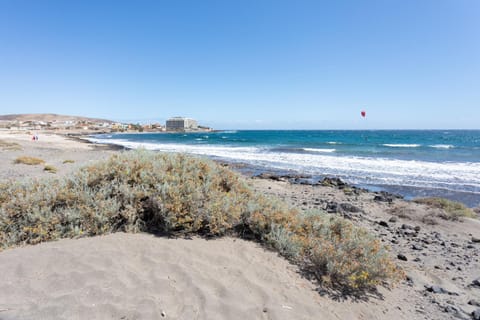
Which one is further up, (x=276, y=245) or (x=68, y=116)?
(x=68, y=116)

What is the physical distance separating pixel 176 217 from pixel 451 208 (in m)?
9.49

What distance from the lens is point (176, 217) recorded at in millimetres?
3643

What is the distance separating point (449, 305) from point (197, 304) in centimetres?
337

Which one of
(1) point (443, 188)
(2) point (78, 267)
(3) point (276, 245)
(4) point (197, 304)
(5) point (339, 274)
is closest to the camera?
(4) point (197, 304)

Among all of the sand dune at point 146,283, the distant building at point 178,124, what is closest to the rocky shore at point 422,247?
the sand dune at point 146,283

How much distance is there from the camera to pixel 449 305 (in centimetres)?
322

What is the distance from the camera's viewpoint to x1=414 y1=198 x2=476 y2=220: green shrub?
7585 millimetres

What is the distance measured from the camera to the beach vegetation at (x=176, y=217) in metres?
3.26

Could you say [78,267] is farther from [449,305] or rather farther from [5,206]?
[449,305]

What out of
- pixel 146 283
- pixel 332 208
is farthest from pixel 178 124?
pixel 146 283

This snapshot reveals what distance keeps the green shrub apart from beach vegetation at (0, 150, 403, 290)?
228 inches

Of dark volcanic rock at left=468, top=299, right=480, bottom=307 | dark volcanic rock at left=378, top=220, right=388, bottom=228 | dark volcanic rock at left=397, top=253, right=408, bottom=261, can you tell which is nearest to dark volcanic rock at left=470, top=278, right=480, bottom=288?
dark volcanic rock at left=468, top=299, right=480, bottom=307

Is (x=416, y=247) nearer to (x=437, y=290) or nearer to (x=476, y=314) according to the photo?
(x=437, y=290)

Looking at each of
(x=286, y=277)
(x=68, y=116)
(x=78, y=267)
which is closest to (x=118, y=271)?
(x=78, y=267)
